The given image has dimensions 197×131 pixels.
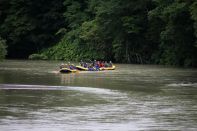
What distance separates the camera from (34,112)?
27.4 meters

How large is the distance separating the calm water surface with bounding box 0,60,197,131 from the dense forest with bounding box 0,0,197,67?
20.5 meters

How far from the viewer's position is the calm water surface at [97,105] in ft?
79.8

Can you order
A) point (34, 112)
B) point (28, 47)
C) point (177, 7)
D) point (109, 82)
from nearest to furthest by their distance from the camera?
point (34, 112)
point (109, 82)
point (177, 7)
point (28, 47)

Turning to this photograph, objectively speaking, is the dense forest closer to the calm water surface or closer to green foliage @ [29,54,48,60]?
green foliage @ [29,54,48,60]

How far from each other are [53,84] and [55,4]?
55584mm

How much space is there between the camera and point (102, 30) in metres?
82.1

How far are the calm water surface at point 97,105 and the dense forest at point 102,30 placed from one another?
20.5 m

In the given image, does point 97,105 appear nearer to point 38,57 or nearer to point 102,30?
point 102,30

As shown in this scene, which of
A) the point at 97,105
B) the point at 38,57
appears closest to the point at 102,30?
the point at 38,57

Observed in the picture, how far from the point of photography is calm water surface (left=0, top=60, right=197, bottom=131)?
2432 centimetres

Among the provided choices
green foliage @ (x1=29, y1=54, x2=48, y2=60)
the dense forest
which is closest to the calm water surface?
the dense forest

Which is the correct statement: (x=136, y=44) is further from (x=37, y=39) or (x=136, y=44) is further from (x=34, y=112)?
(x=34, y=112)

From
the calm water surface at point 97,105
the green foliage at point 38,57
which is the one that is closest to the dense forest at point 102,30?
the green foliage at point 38,57

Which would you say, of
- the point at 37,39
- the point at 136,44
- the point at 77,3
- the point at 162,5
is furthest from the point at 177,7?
the point at 37,39
